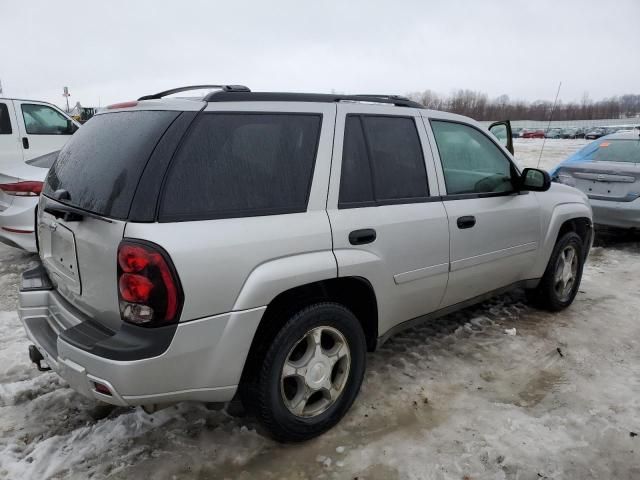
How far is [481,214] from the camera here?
11.0ft

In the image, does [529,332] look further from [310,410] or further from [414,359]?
[310,410]

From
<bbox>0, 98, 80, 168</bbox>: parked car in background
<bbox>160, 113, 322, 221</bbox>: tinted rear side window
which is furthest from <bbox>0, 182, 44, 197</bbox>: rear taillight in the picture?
<bbox>160, 113, 322, 221</bbox>: tinted rear side window

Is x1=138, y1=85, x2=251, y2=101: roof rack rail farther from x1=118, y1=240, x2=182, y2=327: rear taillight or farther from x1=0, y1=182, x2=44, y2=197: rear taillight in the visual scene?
x1=0, y1=182, x2=44, y2=197: rear taillight

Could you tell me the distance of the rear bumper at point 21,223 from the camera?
504 cm

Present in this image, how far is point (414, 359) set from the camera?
3559 millimetres

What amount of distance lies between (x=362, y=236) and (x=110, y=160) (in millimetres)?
1334

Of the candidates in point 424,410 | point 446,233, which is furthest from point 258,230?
point 424,410

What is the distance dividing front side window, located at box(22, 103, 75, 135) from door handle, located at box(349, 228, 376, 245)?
8.00 m

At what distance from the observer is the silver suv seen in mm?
2053

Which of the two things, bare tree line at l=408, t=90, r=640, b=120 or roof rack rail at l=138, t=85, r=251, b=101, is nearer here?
roof rack rail at l=138, t=85, r=251, b=101

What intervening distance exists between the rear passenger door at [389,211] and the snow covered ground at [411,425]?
1.80 ft

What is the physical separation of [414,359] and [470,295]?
2.08 ft

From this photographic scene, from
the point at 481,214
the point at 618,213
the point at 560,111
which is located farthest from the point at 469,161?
the point at 560,111

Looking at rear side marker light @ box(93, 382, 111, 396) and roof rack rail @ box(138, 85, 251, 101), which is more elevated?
roof rack rail @ box(138, 85, 251, 101)
